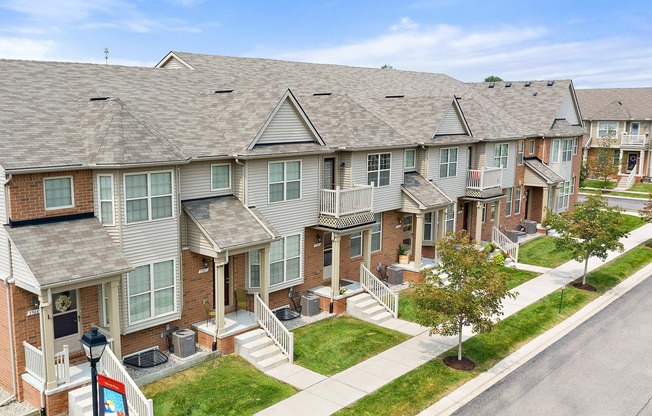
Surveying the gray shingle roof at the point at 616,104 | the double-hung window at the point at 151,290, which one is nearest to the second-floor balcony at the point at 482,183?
the double-hung window at the point at 151,290

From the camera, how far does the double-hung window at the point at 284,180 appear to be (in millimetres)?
23094

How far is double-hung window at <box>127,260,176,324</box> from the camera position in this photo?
1873 centimetres

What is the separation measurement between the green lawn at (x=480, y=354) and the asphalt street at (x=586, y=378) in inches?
41.6

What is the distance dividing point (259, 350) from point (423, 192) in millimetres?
13350

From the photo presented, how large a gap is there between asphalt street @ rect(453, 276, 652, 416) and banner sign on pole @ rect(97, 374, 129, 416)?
9.67 m

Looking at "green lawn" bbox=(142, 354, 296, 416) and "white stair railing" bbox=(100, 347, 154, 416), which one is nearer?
"white stair railing" bbox=(100, 347, 154, 416)

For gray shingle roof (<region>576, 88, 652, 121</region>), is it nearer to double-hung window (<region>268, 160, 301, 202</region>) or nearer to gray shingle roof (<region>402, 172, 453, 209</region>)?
gray shingle roof (<region>402, 172, 453, 209</region>)

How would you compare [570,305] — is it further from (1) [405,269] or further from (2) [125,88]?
(2) [125,88]

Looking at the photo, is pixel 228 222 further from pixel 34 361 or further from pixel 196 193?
pixel 34 361

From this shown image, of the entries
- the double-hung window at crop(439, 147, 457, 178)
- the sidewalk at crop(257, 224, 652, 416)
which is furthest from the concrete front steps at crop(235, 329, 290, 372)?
the double-hung window at crop(439, 147, 457, 178)

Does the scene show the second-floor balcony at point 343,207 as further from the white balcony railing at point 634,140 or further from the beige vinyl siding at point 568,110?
the white balcony railing at point 634,140

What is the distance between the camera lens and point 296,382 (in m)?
18.8

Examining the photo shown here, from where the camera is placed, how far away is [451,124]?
1273 inches

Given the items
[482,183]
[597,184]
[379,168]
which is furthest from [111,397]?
[597,184]
